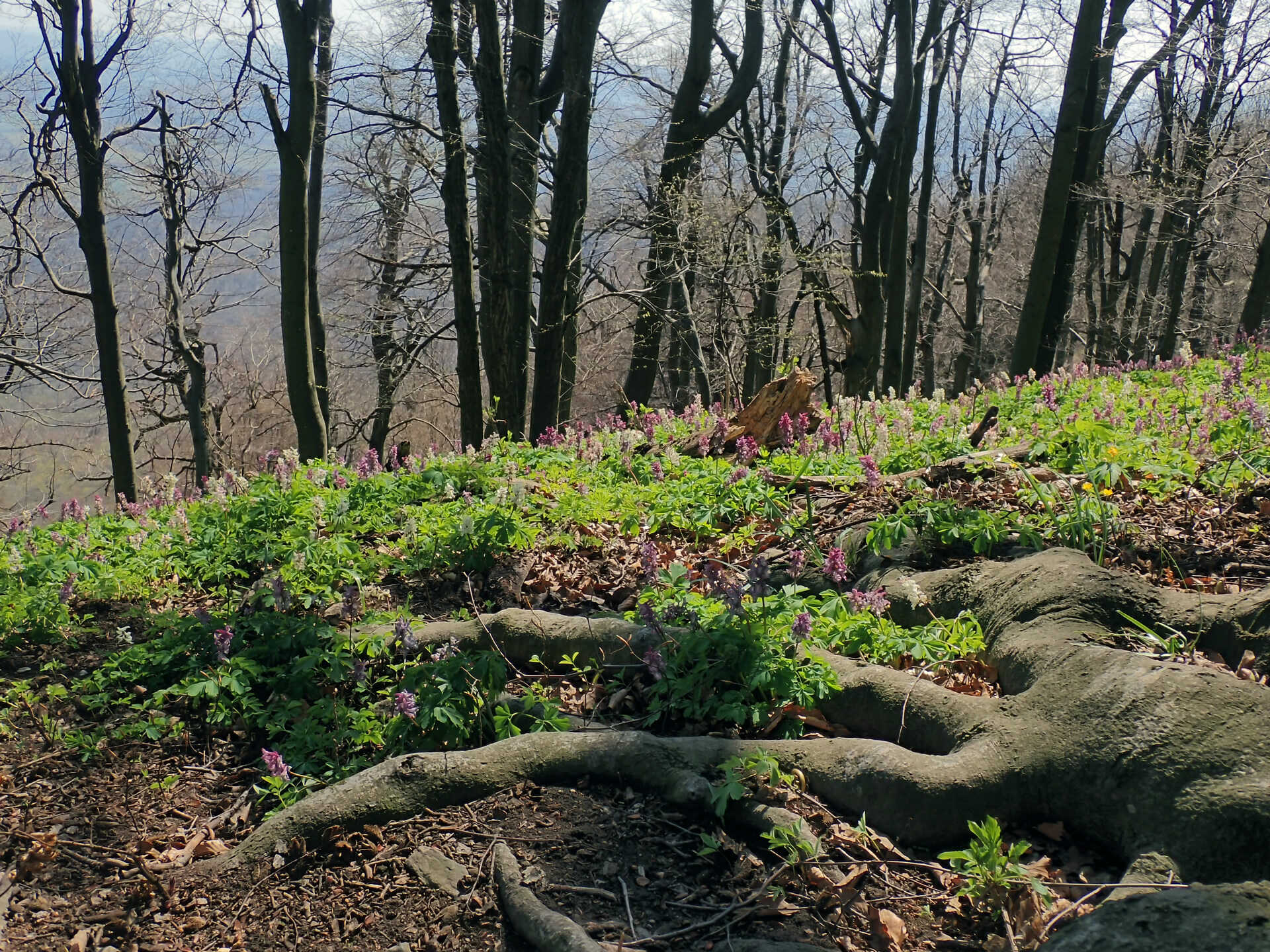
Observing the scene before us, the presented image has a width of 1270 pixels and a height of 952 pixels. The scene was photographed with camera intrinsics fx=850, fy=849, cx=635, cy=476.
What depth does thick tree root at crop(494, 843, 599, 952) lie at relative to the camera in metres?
2.23

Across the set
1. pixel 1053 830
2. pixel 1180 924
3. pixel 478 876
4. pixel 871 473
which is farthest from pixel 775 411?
pixel 1180 924

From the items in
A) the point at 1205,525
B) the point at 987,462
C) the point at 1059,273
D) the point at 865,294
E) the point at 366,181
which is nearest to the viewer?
the point at 1205,525

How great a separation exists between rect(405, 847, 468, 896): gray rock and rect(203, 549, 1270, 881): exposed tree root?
0.83 feet

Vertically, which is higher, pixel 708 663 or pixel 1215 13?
pixel 1215 13

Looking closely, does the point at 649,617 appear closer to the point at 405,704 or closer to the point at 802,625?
the point at 802,625

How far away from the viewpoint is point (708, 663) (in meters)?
3.25

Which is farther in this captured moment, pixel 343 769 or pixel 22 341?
pixel 22 341

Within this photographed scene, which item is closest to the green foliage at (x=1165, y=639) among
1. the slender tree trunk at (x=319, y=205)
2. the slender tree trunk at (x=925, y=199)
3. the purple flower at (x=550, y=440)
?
the purple flower at (x=550, y=440)

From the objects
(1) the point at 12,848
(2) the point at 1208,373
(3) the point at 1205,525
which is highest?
(2) the point at 1208,373

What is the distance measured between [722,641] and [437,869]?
125cm

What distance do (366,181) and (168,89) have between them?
3737 mm

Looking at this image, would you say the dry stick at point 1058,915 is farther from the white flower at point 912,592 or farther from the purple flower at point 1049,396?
the purple flower at point 1049,396

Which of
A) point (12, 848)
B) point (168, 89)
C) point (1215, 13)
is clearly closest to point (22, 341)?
point (168, 89)

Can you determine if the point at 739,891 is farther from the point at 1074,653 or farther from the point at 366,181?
the point at 366,181
